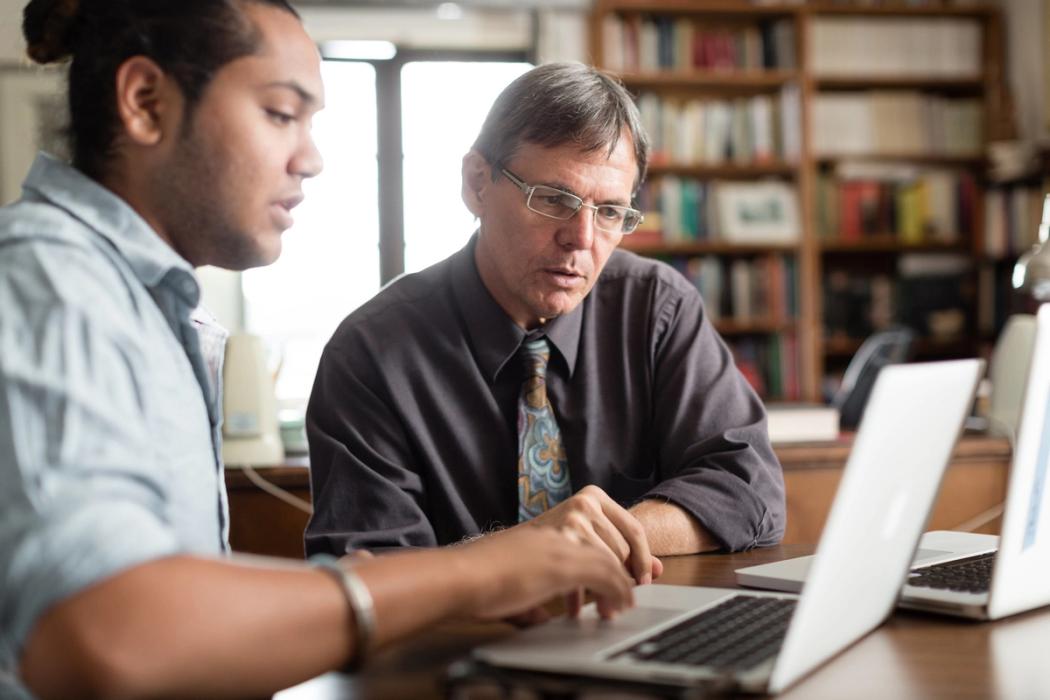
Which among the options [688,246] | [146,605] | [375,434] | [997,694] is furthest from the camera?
[688,246]

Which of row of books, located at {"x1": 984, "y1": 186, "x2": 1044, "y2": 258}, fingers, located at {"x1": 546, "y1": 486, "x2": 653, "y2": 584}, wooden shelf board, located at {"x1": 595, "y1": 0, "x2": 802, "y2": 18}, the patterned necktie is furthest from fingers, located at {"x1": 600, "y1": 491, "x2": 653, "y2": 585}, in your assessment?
row of books, located at {"x1": 984, "y1": 186, "x2": 1044, "y2": 258}

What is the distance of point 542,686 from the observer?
2.51ft

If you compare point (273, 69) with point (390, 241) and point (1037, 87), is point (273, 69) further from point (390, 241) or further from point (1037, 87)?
point (1037, 87)

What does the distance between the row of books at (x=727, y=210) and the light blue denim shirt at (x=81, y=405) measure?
4.35m

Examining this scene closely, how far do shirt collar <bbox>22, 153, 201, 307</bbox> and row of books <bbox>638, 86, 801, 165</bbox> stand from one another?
4367 millimetres

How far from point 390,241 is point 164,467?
4452 mm

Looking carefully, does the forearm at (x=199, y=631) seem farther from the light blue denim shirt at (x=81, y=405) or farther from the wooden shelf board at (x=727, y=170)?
the wooden shelf board at (x=727, y=170)

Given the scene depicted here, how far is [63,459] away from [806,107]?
4.84m

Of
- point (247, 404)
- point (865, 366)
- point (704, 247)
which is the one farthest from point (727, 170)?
point (247, 404)

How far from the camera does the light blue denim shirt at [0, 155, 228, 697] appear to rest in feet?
2.24

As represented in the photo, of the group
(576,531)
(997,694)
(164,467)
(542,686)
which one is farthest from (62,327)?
(997,694)

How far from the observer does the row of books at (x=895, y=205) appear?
5.30m

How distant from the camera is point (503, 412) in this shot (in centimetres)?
164

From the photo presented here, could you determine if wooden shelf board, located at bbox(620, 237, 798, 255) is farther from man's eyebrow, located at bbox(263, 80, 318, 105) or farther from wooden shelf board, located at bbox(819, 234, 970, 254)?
man's eyebrow, located at bbox(263, 80, 318, 105)
